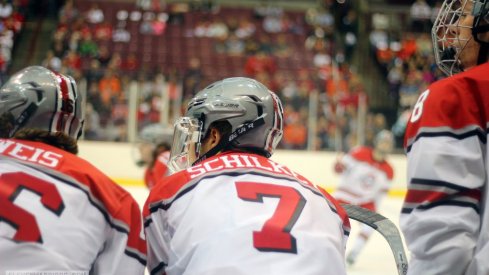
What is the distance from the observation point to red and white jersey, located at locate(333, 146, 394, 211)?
7.38 meters

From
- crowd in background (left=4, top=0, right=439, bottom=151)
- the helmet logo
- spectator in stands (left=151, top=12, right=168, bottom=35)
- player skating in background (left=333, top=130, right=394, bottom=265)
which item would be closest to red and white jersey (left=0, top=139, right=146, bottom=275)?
the helmet logo

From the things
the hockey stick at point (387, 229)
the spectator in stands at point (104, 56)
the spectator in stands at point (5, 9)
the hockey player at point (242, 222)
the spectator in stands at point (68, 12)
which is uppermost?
the hockey player at point (242, 222)

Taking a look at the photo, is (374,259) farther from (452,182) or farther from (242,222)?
(452,182)

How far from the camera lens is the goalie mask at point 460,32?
1.66 meters

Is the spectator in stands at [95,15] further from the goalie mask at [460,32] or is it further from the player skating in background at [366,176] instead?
the goalie mask at [460,32]

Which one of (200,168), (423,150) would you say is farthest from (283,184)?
(423,150)

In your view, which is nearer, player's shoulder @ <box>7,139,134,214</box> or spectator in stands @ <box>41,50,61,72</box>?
player's shoulder @ <box>7,139,134,214</box>

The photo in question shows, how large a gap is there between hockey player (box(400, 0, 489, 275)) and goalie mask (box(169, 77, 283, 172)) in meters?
0.65

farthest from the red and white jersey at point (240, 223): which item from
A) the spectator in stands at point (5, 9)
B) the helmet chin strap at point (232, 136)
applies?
the spectator in stands at point (5, 9)

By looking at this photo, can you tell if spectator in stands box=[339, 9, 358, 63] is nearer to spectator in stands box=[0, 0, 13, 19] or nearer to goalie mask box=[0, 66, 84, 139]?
spectator in stands box=[0, 0, 13, 19]

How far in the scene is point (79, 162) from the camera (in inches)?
77.0

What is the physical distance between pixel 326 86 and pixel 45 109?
10362 millimetres

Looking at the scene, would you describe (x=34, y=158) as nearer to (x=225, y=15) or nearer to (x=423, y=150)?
(x=423, y=150)

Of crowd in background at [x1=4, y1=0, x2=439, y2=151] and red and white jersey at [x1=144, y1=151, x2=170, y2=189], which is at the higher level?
red and white jersey at [x1=144, y1=151, x2=170, y2=189]
